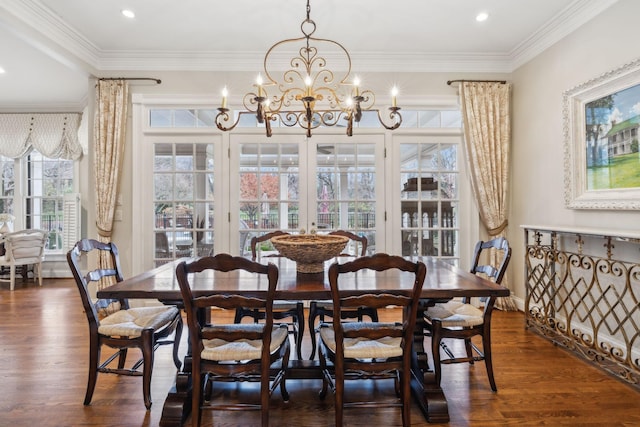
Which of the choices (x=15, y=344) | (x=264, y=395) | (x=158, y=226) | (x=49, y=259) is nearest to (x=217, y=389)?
(x=264, y=395)

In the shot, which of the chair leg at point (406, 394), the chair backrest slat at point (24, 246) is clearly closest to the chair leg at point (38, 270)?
the chair backrest slat at point (24, 246)

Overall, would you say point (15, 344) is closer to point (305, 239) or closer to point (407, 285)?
point (305, 239)

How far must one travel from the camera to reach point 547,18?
3.22 metres

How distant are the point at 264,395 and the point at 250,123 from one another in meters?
3.04

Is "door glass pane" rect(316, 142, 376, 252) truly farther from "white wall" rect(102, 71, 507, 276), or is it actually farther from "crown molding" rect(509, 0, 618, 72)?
"crown molding" rect(509, 0, 618, 72)

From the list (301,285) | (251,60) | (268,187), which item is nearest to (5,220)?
(268,187)

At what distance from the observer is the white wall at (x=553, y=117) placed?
266cm

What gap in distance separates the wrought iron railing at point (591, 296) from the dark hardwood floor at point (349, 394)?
145 mm

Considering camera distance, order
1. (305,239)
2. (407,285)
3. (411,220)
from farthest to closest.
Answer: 1. (411,220)
2. (305,239)
3. (407,285)

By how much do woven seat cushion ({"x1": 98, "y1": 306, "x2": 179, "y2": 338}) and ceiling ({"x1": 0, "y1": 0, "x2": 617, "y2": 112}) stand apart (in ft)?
8.17

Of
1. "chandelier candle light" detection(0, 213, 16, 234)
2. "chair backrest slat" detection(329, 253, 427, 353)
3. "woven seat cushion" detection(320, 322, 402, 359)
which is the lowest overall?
"woven seat cushion" detection(320, 322, 402, 359)

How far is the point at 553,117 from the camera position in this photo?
11.1ft

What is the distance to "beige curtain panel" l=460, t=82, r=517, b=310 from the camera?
3885 millimetres

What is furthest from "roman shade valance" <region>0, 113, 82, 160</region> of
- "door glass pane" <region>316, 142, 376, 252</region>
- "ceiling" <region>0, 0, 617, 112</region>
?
"door glass pane" <region>316, 142, 376, 252</region>
